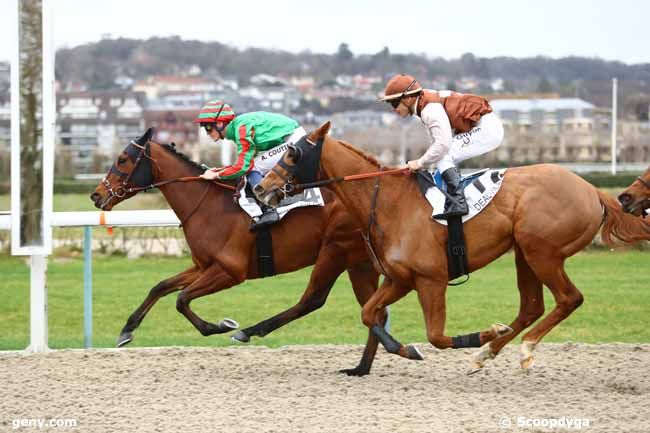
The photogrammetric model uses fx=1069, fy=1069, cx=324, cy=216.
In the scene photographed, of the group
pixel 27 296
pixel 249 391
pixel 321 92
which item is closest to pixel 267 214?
pixel 249 391

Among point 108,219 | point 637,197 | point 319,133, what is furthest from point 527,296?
point 108,219

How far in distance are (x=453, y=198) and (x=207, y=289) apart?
177 cm

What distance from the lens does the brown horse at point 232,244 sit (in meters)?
6.73

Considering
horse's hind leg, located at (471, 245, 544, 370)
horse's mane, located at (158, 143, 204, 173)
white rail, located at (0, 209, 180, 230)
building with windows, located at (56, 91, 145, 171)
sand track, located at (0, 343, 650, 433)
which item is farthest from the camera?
building with windows, located at (56, 91, 145, 171)

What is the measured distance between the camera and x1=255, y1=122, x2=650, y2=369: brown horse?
5.88m

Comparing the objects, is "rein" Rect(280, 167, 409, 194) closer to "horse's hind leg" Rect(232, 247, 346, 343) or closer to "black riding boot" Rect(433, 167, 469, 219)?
"black riding boot" Rect(433, 167, 469, 219)

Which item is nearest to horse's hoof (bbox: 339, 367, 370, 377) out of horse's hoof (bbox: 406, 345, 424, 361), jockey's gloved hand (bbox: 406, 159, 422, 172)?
horse's hoof (bbox: 406, 345, 424, 361)

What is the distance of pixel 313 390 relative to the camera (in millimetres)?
6027

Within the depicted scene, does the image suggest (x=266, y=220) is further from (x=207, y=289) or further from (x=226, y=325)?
(x=226, y=325)

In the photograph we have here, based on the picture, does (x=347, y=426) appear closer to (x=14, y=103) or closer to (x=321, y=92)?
(x=14, y=103)

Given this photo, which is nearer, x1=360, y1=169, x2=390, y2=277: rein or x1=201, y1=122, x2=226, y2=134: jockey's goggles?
x1=360, y1=169, x2=390, y2=277: rein

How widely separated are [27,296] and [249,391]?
6.14m

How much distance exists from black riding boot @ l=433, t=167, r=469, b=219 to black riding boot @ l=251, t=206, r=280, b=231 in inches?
49.3

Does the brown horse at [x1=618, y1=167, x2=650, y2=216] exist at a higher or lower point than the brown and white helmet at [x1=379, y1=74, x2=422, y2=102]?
lower
